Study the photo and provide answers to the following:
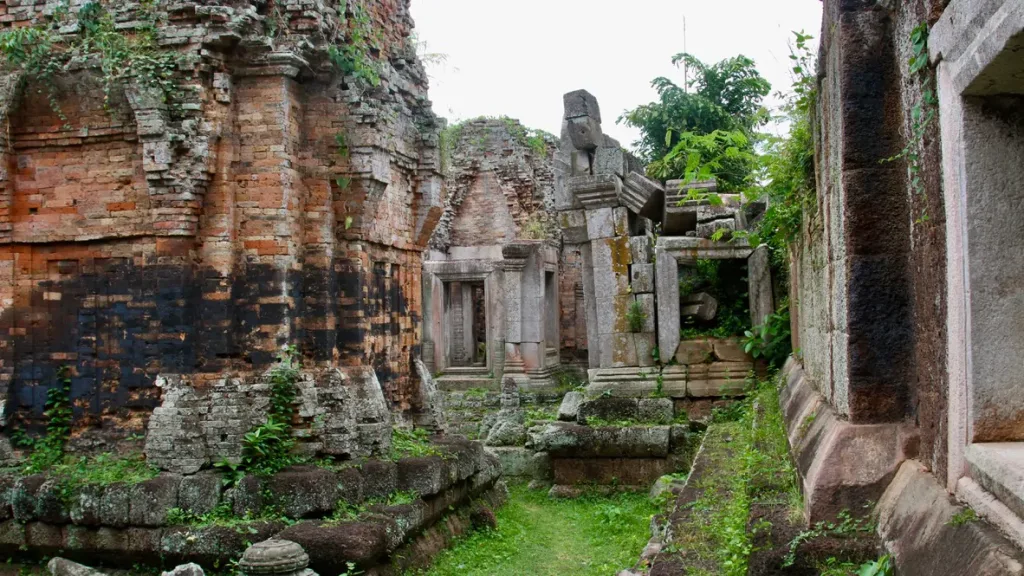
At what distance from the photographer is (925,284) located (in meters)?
3.41

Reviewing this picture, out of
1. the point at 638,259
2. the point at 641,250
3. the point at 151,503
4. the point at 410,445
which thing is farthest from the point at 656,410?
the point at 151,503

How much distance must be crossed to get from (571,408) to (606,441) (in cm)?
81

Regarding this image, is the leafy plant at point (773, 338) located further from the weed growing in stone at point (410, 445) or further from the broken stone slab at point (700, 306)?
the weed growing in stone at point (410, 445)

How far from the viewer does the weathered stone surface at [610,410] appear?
1162cm

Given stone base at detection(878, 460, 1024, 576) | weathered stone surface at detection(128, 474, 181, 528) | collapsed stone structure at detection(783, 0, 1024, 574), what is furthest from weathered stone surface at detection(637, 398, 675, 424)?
stone base at detection(878, 460, 1024, 576)

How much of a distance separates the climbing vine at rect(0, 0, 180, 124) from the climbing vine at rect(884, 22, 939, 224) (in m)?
6.60

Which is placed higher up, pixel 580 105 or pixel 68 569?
pixel 580 105

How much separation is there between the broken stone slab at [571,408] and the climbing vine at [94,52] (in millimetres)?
6246

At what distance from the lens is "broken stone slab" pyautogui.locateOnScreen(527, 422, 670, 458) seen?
36.6 ft

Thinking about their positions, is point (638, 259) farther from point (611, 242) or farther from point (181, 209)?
point (181, 209)

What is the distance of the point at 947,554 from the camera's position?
2.68 metres

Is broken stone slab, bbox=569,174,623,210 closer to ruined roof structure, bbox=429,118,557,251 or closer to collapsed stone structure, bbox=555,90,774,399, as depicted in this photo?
collapsed stone structure, bbox=555,90,774,399

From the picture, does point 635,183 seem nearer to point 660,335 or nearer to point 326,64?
point 660,335

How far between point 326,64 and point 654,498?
5.82 metres
